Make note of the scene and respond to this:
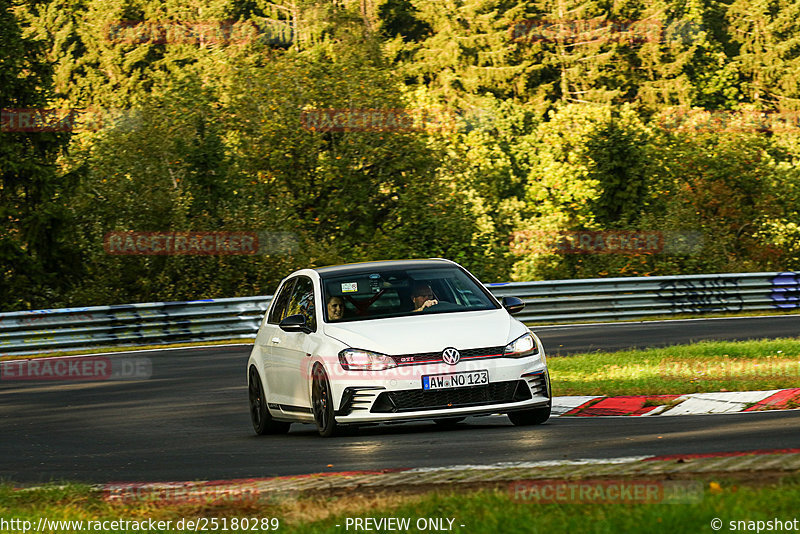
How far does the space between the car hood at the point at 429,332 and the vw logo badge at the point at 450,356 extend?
51mm

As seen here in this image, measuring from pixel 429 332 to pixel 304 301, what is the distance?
1.88 m

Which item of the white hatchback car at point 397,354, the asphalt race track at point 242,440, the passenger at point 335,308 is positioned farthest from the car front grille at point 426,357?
the passenger at point 335,308

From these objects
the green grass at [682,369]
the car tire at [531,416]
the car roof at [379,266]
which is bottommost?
the green grass at [682,369]

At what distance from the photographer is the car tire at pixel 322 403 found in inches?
439

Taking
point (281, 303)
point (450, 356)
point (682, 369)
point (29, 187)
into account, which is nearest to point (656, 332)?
point (682, 369)

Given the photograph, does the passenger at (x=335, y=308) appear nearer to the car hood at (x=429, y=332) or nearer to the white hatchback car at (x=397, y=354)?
the white hatchback car at (x=397, y=354)

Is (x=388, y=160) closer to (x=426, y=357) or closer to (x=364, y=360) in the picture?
(x=364, y=360)

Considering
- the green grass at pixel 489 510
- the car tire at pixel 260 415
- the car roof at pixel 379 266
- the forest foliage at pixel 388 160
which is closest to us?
the green grass at pixel 489 510

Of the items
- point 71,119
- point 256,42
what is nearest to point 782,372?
point 71,119

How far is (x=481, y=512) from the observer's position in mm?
6461

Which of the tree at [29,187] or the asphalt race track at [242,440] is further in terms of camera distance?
the tree at [29,187]

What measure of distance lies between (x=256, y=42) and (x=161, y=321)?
41452 millimetres

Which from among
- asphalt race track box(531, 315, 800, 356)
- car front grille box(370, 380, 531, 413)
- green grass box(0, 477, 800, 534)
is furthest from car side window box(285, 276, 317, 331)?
asphalt race track box(531, 315, 800, 356)

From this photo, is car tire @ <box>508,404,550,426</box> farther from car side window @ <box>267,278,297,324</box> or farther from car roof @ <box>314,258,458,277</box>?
car side window @ <box>267,278,297,324</box>
